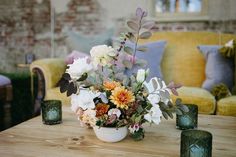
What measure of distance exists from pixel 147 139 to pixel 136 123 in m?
0.14

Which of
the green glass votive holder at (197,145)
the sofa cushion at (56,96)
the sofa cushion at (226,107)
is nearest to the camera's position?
the green glass votive holder at (197,145)

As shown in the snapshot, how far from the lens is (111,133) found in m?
1.35

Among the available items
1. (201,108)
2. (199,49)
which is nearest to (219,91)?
(201,108)

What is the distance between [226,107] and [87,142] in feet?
4.33

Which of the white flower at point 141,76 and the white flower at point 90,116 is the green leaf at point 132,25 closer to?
the white flower at point 141,76

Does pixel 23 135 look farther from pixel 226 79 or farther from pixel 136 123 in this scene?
pixel 226 79

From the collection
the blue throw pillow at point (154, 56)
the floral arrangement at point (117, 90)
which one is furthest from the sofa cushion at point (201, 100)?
the floral arrangement at point (117, 90)

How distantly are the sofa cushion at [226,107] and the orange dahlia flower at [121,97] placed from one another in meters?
1.27

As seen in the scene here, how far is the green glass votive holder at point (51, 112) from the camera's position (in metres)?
1.62

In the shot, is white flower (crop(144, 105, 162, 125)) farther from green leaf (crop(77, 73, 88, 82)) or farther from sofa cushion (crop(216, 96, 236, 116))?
sofa cushion (crop(216, 96, 236, 116))

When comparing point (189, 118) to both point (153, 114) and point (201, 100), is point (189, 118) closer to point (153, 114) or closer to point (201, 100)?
point (153, 114)

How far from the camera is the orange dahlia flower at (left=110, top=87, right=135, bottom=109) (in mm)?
1274

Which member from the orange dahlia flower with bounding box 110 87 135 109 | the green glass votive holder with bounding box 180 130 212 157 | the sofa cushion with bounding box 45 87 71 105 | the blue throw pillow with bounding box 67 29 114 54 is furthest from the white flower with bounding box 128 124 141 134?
the blue throw pillow with bounding box 67 29 114 54

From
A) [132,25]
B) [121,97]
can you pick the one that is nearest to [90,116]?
[121,97]
